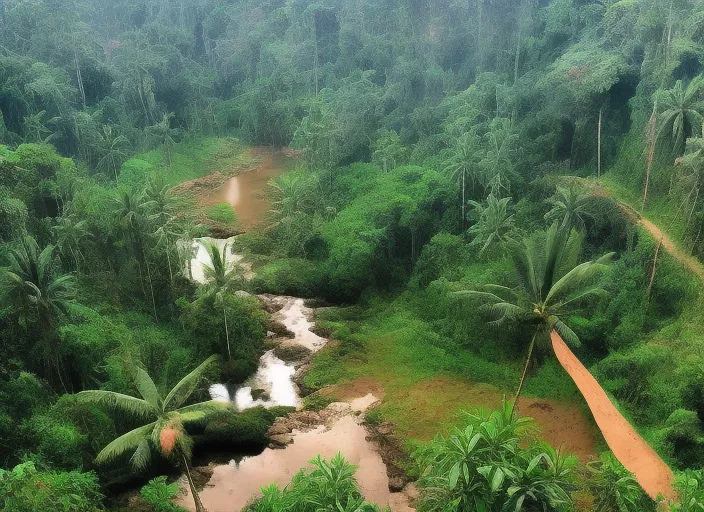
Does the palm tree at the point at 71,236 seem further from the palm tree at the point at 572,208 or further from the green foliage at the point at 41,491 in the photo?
the palm tree at the point at 572,208

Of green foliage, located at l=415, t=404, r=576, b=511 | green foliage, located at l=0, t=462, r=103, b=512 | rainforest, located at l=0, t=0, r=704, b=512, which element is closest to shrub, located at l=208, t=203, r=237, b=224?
rainforest, located at l=0, t=0, r=704, b=512

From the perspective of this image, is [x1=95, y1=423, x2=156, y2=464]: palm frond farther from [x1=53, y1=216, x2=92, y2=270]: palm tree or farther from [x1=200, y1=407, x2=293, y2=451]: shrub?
[x1=53, y1=216, x2=92, y2=270]: palm tree

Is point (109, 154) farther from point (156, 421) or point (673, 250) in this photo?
point (673, 250)

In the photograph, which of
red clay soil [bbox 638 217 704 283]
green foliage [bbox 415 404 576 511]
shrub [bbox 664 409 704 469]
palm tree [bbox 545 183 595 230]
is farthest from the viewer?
palm tree [bbox 545 183 595 230]

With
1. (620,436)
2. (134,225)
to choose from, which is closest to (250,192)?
(134,225)

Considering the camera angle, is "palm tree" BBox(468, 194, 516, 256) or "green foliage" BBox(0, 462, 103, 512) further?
"palm tree" BBox(468, 194, 516, 256)

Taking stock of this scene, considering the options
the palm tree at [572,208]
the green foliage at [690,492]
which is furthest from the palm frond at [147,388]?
the palm tree at [572,208]
